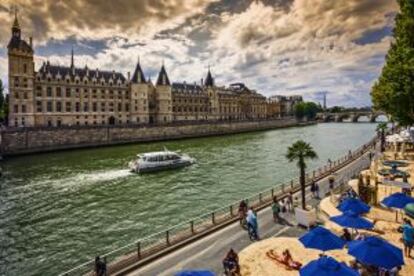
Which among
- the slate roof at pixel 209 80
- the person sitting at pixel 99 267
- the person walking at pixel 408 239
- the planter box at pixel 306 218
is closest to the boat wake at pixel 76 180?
the person sitting at pixel 99 267

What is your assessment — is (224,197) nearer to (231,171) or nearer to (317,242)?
(231,171)

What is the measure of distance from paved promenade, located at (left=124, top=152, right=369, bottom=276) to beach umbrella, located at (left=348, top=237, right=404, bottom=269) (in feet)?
17.2

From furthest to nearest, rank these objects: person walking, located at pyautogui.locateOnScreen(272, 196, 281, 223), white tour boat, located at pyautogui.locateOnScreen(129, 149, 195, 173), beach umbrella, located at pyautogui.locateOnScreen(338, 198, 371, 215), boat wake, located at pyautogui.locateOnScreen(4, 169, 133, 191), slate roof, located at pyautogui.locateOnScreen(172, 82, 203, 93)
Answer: slate roof, located at pyautogui.locateOnScreen(172, 82, 203, 93) < white tour boat, located at pyautogui.locateOnScreen(129, 149, 195, 173) < boat wake, located at pyautogui.locateOnScreen(4, 169, 133, 191) < person walking, located at pyautogui.locateOnScreen(272, 196, 281, 223) < beach umbrella, located at pyautogui.locateOnScreen(338, 198, 371, 215)

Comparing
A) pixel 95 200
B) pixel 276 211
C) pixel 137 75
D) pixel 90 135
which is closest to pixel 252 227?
pixel 276 211

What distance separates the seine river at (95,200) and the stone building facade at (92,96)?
31833 mm

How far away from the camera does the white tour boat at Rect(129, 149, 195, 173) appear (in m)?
40.8

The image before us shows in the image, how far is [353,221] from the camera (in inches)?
513

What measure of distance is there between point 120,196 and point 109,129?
49.4 metres

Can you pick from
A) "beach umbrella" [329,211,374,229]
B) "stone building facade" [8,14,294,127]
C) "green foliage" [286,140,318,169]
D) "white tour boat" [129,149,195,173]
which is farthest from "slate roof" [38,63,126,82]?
"beach umbrella" [329,211,374,229]

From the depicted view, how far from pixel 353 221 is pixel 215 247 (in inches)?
248

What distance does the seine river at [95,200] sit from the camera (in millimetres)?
18609

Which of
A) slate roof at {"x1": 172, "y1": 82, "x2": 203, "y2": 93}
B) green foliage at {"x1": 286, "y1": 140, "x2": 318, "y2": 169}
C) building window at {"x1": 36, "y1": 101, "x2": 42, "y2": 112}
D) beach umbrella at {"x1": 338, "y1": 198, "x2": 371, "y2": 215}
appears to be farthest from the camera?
slate roof at {"x1": 172, "y1": 82, "x2": 203, "y2": 93}

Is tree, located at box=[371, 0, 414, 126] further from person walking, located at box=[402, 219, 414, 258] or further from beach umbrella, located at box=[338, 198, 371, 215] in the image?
→ person walking, located at box=[402, 219, 414, 258]

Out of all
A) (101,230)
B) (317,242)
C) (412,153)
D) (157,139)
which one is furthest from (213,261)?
(157,139)
